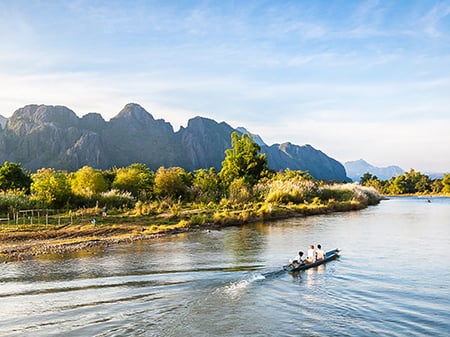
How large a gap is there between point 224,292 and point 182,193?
114ft

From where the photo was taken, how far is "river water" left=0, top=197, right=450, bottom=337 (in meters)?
12.4

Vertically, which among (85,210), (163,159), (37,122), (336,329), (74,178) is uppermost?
(37,122)

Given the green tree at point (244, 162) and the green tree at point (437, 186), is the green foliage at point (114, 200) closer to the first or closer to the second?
the green tree at point (244, 162)

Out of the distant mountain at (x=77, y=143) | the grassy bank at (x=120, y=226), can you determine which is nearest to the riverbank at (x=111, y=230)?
the grassy bank at (x=120, y=226)

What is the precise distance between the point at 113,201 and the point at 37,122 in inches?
5583

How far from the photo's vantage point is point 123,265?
65.8 ft

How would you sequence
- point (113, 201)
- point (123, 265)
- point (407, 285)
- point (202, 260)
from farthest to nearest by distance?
point (113, 201) → point (202, 260) → point (123, 265) → point (407, 285)

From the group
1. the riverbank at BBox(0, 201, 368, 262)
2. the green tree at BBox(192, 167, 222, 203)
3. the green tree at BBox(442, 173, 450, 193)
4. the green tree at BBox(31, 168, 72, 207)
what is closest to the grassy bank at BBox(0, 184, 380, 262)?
the riverbank at BBox(0, 201, 368, 262)

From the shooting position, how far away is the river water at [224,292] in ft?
40.6

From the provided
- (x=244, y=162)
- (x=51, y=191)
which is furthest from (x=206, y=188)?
(x=51, y=191)

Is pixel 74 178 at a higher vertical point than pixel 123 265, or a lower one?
higher

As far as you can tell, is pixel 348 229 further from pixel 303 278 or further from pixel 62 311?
pixel 62 311

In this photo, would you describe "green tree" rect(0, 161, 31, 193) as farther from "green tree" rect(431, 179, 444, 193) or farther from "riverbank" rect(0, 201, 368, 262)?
"green tree" rect(431, 179, 444, 193)

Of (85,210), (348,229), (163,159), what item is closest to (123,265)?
(85,210)
